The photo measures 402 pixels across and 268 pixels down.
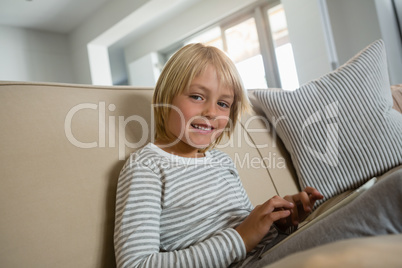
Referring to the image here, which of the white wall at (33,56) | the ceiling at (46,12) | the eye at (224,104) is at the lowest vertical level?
the eye at (224,104)

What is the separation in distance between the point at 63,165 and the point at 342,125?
2.55 ft

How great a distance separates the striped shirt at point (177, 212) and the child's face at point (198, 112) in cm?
6

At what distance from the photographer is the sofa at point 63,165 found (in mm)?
603

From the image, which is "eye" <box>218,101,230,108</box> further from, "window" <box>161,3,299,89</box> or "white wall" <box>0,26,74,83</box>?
"white wall" <box>0,26,74,83</box>

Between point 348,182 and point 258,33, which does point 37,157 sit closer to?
point 348,182


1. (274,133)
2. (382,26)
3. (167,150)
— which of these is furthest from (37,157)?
(382,26)

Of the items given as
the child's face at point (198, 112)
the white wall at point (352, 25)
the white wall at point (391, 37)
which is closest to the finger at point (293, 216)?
the child's face at point (198, 112)

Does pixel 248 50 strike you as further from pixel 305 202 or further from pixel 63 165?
pixel 63 165

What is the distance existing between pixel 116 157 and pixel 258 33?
12.3ft

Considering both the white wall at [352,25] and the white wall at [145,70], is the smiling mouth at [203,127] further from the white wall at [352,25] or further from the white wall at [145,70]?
the white wall at [145,70]

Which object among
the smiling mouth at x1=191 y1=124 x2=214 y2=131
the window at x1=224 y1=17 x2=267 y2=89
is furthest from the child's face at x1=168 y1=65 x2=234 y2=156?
the window at x1=224 y1=17 x2=267 y2=89

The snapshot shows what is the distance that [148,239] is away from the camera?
617mm

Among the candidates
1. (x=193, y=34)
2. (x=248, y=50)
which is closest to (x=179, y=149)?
(x=248, y=50)

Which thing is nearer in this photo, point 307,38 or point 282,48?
point 307,38
